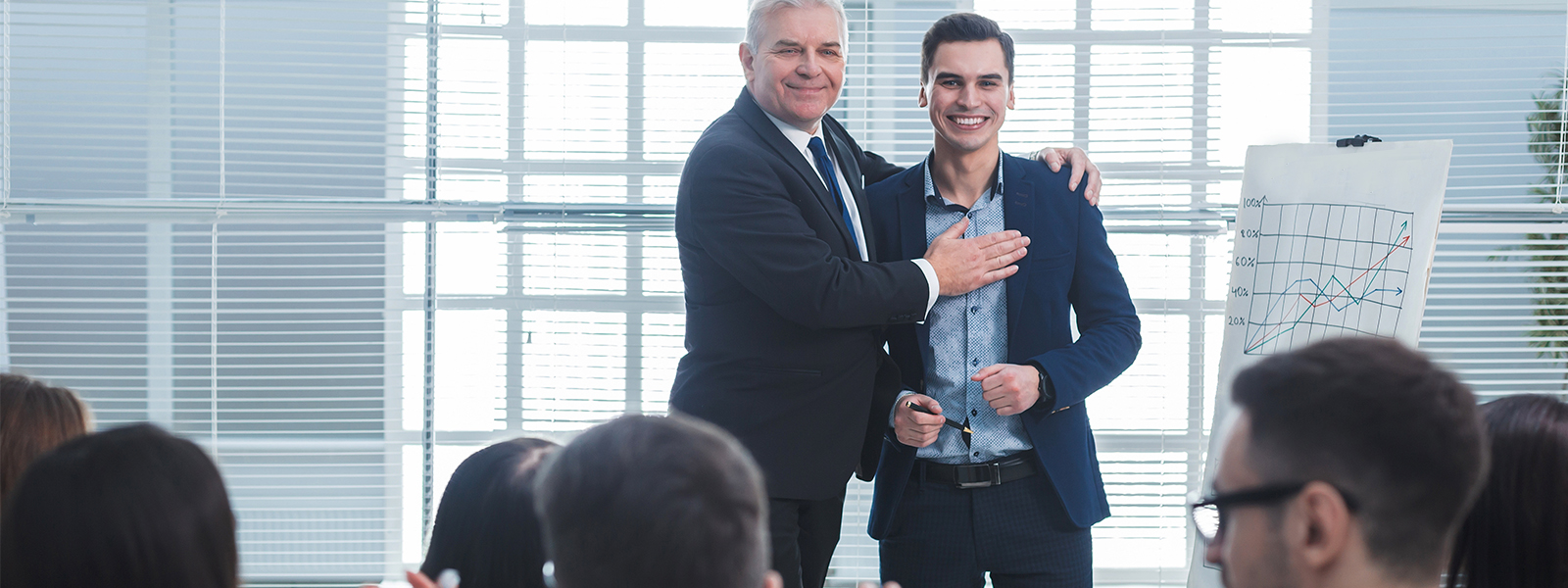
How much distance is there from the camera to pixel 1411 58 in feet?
9.10

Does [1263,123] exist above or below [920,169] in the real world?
above

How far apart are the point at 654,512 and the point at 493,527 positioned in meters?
0.41

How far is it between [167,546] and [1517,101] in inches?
135

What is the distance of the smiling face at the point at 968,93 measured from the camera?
2041mm

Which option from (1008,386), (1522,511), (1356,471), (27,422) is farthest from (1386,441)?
(27,422)

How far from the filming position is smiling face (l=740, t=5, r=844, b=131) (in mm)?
2016

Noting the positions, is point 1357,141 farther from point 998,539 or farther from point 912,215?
point 998,539

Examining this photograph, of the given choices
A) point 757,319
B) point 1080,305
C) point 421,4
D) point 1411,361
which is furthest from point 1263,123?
point 421,4

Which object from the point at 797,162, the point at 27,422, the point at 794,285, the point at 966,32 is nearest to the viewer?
the point at 27,422

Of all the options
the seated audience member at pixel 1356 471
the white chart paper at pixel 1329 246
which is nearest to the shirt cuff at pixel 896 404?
the white chart paper at pixel 1329 246

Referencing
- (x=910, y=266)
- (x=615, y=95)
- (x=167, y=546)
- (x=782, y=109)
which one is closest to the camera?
(x=167, y=546)

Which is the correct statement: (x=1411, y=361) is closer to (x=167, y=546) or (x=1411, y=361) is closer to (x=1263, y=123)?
(x=167, y=546)

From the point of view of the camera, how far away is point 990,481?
1.98m

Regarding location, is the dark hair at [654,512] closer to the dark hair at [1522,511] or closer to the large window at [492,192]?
the dark hair at [1522,511]
